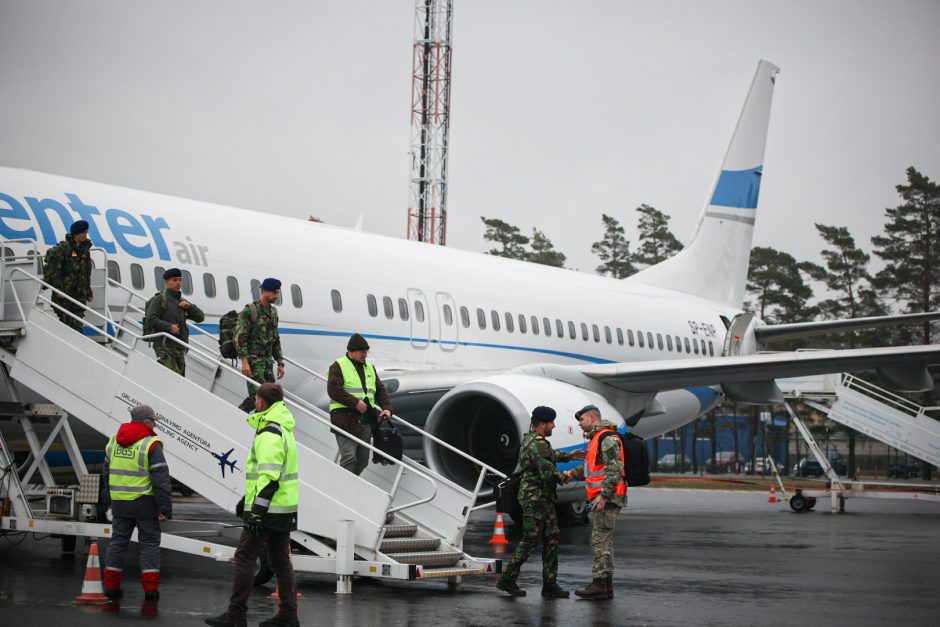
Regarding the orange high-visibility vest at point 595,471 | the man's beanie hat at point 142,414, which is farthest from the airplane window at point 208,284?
the orange high-visibility vest at point 595,471

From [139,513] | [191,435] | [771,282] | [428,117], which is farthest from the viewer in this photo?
[771,282]

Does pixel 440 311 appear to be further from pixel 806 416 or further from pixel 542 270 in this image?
pixel 806 416

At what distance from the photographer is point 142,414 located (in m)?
8.30

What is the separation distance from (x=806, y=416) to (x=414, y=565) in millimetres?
55293

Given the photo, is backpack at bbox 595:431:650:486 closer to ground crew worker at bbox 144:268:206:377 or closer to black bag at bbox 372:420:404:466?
black bag at bbox 372:420:404:466

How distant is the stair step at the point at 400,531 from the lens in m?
9.38

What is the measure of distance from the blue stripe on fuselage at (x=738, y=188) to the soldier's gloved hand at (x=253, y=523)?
18111 millimetres

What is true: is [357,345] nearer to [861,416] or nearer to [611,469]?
[611,469]

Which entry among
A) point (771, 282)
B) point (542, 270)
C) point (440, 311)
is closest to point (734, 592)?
point (440, 311)

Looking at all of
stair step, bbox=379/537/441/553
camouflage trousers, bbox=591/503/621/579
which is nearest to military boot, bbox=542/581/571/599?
camouflage trousers, bbox=591/503/621/579

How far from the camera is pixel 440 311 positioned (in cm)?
1555

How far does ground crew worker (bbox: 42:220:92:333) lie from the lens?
9.80 metres

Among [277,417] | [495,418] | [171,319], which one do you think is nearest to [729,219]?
[495,418]

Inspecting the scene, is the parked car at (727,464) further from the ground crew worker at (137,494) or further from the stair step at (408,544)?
the ground crew worker at (137,494)
